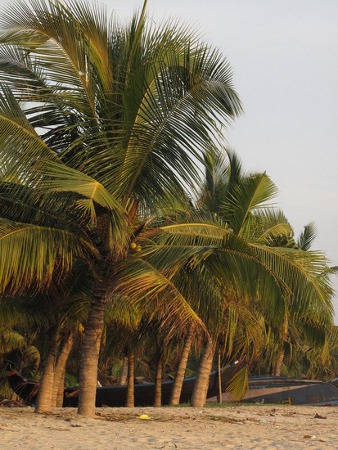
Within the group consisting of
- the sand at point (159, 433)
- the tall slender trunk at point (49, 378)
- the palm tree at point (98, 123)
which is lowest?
the sand at point (159, 433)

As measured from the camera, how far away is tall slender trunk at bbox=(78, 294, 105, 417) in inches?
485

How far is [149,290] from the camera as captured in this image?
12.1 m

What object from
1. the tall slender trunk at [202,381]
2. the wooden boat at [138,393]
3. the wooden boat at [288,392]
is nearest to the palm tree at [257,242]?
the tall slender trunk at [202,381]

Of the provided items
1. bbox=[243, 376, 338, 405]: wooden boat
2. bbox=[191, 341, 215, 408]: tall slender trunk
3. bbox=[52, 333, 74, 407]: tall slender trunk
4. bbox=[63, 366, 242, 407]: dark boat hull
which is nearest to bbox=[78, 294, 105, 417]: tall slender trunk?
bbox=[52, 333, 74, 407]: tall slender trunk

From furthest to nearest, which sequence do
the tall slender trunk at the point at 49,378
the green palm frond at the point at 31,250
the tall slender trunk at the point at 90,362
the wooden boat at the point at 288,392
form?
the wooden boat at the point at 288,392
the tall slender trunk at the point at 49,378
the tall slender trunk at the point at 90,362
the green palm frond at the point at 31,250

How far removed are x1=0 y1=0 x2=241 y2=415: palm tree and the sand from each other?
1.13 meters

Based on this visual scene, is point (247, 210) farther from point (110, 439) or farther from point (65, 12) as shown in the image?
point (110, 439)

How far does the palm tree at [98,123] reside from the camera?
1162 cm

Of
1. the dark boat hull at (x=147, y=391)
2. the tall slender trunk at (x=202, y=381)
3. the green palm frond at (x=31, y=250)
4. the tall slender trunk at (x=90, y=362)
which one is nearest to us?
the green palm frond at (x=31, y=250)

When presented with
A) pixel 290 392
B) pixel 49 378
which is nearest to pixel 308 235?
pixel 290 392

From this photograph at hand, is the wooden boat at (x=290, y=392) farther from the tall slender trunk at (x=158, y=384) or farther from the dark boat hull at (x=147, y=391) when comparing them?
the tall slender trunk at (x=158, y=384)

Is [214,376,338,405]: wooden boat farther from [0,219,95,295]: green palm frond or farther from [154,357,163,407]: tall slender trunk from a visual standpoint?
[0,219,95,295]: green palm frond

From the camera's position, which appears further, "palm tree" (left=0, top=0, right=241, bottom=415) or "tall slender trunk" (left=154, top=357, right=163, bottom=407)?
"tall slender trunk" (left=154, top=357, right=163, bottom=407)

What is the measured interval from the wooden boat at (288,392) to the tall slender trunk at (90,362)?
16.0m
